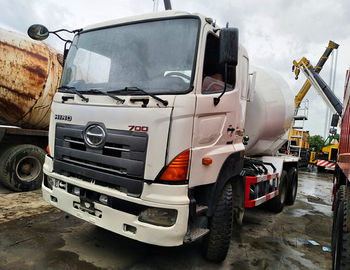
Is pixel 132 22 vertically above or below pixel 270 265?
above

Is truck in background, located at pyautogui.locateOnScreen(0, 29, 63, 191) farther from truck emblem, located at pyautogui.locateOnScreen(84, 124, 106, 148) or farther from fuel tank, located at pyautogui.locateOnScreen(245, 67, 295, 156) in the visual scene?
fuel tank, located at pyautogui.locateOnScreen(245, 67, 295, 156)

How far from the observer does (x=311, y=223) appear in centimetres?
514

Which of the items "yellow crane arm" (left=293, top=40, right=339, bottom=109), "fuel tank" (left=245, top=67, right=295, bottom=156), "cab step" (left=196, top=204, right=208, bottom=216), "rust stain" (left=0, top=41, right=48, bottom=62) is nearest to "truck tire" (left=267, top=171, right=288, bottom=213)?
"fuel tank" (left=245, top=67, right=295, bottom=156)

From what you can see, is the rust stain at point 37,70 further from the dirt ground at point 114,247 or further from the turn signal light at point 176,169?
the turn signal light at point 176,169

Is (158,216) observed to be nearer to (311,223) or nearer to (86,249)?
(86,249)

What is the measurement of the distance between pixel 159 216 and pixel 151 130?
0.79 m

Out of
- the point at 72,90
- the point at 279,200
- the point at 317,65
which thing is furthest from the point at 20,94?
the point at 317,65

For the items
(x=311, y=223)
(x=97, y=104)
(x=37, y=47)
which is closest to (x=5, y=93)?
(x=37, y=47)

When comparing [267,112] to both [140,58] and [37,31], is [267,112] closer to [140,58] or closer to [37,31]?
[140,58]

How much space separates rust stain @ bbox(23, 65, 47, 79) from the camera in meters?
5.05

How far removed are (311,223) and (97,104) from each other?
4.56 meters

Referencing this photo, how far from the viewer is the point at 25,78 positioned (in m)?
5.02

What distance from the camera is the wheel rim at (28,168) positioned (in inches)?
211

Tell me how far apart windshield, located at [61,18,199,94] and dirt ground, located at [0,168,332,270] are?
1.84 metres
